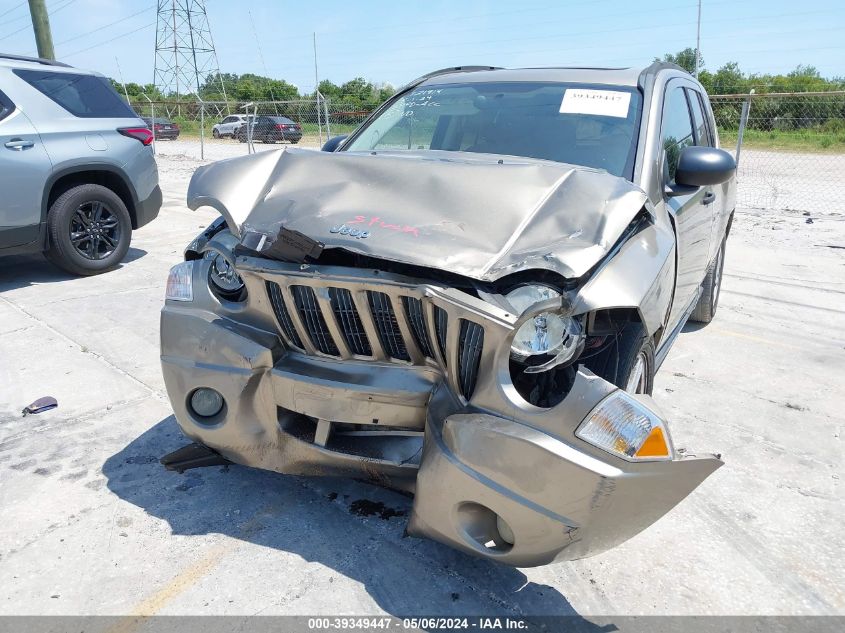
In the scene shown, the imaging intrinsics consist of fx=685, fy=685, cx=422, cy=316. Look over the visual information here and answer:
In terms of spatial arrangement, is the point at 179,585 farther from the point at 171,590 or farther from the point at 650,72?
the point at 650,72

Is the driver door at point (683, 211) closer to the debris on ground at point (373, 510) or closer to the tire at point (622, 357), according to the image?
the tire at point (622, 357)

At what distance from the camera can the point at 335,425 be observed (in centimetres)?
251

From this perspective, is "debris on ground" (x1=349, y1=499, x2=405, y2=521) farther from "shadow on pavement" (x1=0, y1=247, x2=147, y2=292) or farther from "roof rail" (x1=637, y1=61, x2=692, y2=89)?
"shadow on pavement" (x1=0, y1=247, x2=147, y2=292)

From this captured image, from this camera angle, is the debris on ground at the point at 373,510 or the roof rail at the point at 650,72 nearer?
the debris on ground at the point at 373,510

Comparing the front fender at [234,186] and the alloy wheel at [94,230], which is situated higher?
the front fender at [234,186]

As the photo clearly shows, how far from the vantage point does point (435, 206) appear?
246 centimetres

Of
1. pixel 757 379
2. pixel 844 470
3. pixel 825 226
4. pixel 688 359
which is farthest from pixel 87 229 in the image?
pixel 825 226

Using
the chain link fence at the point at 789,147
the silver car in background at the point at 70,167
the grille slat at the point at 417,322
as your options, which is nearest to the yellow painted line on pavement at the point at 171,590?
the grille slat at the point at 417,322

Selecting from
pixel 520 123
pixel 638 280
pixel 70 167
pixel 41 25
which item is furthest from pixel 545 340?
pixel 41 25

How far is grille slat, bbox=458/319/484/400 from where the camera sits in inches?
84.7

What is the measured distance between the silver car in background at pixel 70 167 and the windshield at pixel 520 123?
3.62 meters

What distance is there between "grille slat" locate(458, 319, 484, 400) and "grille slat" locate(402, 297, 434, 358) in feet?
0.39

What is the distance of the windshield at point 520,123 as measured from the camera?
3244 millimetres

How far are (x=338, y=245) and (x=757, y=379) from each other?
3.36 m
